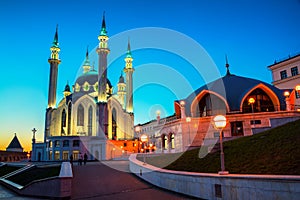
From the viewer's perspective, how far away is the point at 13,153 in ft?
211

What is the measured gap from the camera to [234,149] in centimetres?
1470

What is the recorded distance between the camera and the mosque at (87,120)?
170ft

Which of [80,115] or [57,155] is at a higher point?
[80,115]

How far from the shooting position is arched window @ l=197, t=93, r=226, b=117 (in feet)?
105

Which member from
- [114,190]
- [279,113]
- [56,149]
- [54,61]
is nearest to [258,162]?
[114,190]

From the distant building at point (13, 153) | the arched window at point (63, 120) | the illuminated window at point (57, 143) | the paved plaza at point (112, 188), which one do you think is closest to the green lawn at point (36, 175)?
the paved plaza at point (112, 188)

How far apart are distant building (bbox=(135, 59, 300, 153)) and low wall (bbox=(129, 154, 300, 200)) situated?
552 inches

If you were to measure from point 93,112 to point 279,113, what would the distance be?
4350 cm

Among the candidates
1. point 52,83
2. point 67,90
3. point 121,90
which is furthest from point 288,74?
point 67,90

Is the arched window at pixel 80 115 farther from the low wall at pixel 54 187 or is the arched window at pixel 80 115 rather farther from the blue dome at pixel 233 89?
the low wall at pixel 54 187

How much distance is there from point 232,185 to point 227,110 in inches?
939

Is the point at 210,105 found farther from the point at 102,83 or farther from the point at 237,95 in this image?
the point at 102,83

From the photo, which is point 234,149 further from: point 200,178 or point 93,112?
point 93,112

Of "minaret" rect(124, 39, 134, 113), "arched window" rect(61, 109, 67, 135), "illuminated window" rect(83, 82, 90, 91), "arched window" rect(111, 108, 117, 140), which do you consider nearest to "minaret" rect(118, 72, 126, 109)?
"minaret" rect(124, 39, 134, 113)
